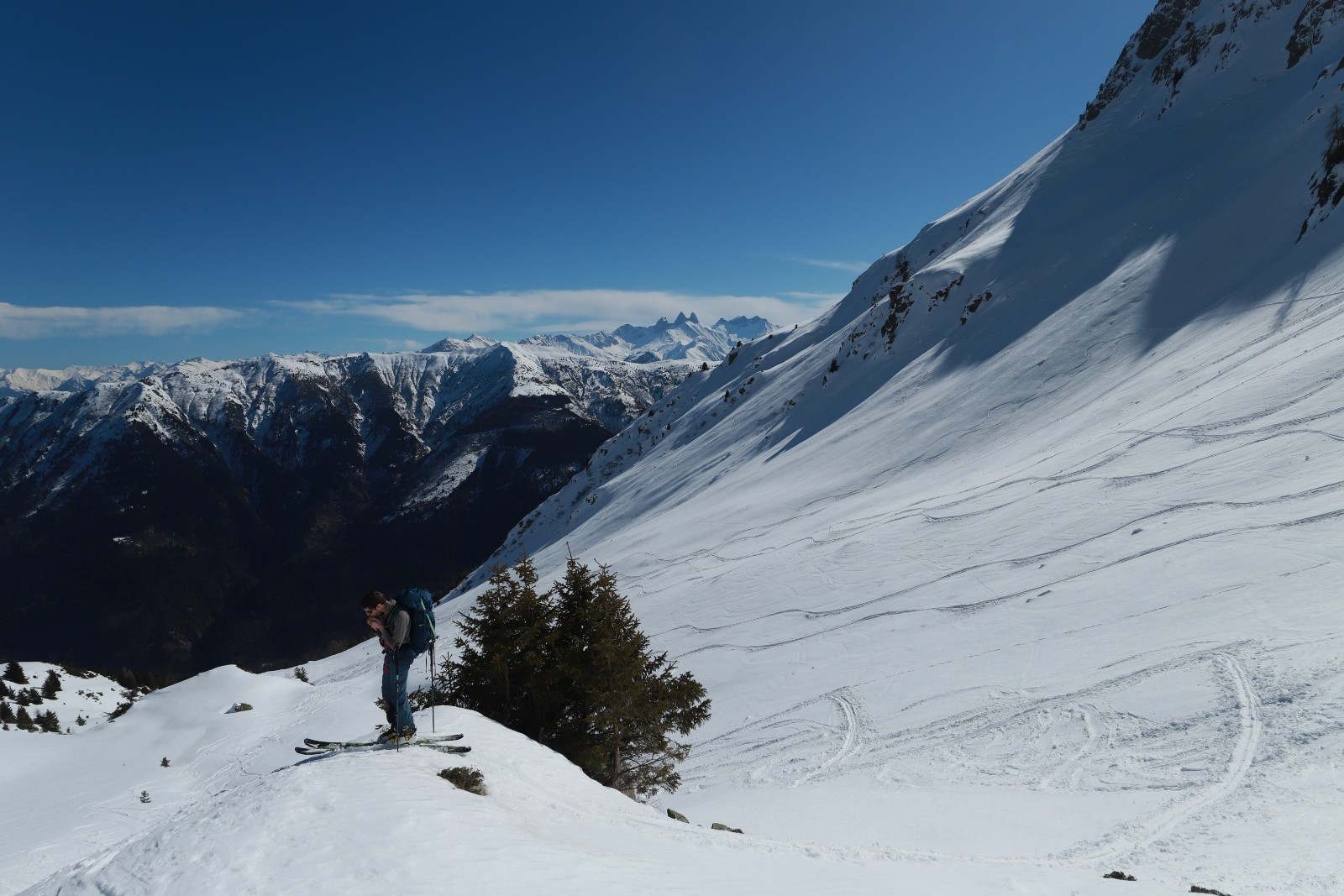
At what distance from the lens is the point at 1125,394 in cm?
2692

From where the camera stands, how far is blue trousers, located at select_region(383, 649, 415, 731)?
891 cm

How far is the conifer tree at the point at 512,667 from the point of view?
13164mm

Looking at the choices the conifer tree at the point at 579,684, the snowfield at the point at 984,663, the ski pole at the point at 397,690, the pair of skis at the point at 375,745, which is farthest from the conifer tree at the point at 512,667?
the ski pole at the point at 397,690

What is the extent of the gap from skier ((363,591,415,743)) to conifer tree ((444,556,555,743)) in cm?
378

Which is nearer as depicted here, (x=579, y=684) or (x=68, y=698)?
(x=579, y=684)

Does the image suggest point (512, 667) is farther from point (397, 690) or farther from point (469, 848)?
point (469, 848)

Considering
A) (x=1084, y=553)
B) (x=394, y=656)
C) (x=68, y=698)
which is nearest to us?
(x=394, y=656)

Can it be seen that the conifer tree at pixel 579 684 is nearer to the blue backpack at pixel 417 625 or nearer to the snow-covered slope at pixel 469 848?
the snow-covered slope at pixel 469 848

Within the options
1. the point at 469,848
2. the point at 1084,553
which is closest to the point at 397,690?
the point at 469,848

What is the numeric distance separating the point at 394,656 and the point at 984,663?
1197 cm

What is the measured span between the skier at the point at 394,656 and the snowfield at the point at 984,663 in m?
0.51

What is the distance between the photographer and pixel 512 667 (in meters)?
13.3

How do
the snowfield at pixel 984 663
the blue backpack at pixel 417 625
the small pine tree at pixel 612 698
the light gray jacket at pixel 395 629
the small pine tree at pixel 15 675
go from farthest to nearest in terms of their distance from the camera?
the small pine tree at pixel 15 675, the small pine tree at pixel 612 698, the blue backpack at pixel 417 625, the light gray jacket at pixel 395 629, the snowfield at pixel 984 663

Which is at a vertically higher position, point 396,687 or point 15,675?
point 396,687
